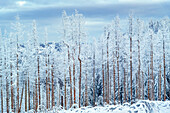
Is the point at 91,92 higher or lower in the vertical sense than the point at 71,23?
lower

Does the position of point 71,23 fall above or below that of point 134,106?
above

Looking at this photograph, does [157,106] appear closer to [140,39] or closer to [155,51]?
[140,39]

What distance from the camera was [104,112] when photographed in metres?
8.09

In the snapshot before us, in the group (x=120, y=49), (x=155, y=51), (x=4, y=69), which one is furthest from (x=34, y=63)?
(x=155, y=51)

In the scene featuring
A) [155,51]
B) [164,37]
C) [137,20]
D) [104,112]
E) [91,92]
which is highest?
[137,20]

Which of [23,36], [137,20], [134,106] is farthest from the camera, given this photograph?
[137,20]

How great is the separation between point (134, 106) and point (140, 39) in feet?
74.0

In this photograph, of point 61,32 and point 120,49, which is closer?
point 61,32

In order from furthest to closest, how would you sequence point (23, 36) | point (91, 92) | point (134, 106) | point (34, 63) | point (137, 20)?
point (91, 92) → point (34, 63) → point (137, 20) → point (23, 36) → point (134, 106)

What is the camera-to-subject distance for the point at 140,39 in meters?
28.9

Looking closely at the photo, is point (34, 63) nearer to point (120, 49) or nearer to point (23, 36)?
point (23, 36)

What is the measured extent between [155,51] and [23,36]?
20.0m

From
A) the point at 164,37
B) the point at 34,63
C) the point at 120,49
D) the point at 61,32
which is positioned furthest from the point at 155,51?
the point at 34,63

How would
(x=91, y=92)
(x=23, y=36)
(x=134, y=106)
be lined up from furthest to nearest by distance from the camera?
1. (x=91, y=92)
2. (x=23, y=36)
3. (x=134, y=106)
